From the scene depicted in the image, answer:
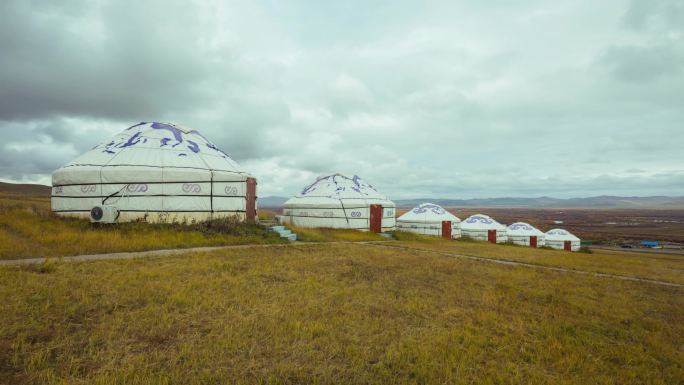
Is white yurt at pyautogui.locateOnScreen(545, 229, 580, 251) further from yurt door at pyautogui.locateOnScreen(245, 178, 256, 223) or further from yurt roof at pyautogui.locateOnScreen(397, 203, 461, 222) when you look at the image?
yurt door at pyautogui.locateOnScreen(245, 178, 256, 223)

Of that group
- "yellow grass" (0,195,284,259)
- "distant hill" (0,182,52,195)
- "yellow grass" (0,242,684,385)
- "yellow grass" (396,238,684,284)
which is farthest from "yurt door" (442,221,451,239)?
"distant hill" (0,182,52,195)

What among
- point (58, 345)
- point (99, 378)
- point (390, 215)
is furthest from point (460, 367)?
point (390, 215)

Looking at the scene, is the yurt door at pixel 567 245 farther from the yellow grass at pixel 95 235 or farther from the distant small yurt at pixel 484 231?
the yellow grass at pixel 95 235

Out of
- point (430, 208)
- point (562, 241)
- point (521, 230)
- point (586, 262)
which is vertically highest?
point (430, 208)

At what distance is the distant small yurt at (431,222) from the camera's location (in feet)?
79.8

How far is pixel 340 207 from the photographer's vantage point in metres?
19.5

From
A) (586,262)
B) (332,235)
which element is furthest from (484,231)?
(332,235)

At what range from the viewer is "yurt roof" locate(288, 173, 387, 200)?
20312mm

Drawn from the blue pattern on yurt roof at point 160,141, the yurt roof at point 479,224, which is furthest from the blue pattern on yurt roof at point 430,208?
the blue pattern on yurt roof at point 160,141

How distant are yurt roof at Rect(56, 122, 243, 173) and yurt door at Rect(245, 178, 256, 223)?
79 centimetres

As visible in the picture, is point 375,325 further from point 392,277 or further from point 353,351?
point 392,277

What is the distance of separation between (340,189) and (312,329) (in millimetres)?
16854

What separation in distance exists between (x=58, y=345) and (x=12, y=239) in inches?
282

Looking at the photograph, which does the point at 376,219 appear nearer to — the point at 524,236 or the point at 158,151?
the point at 158,151
